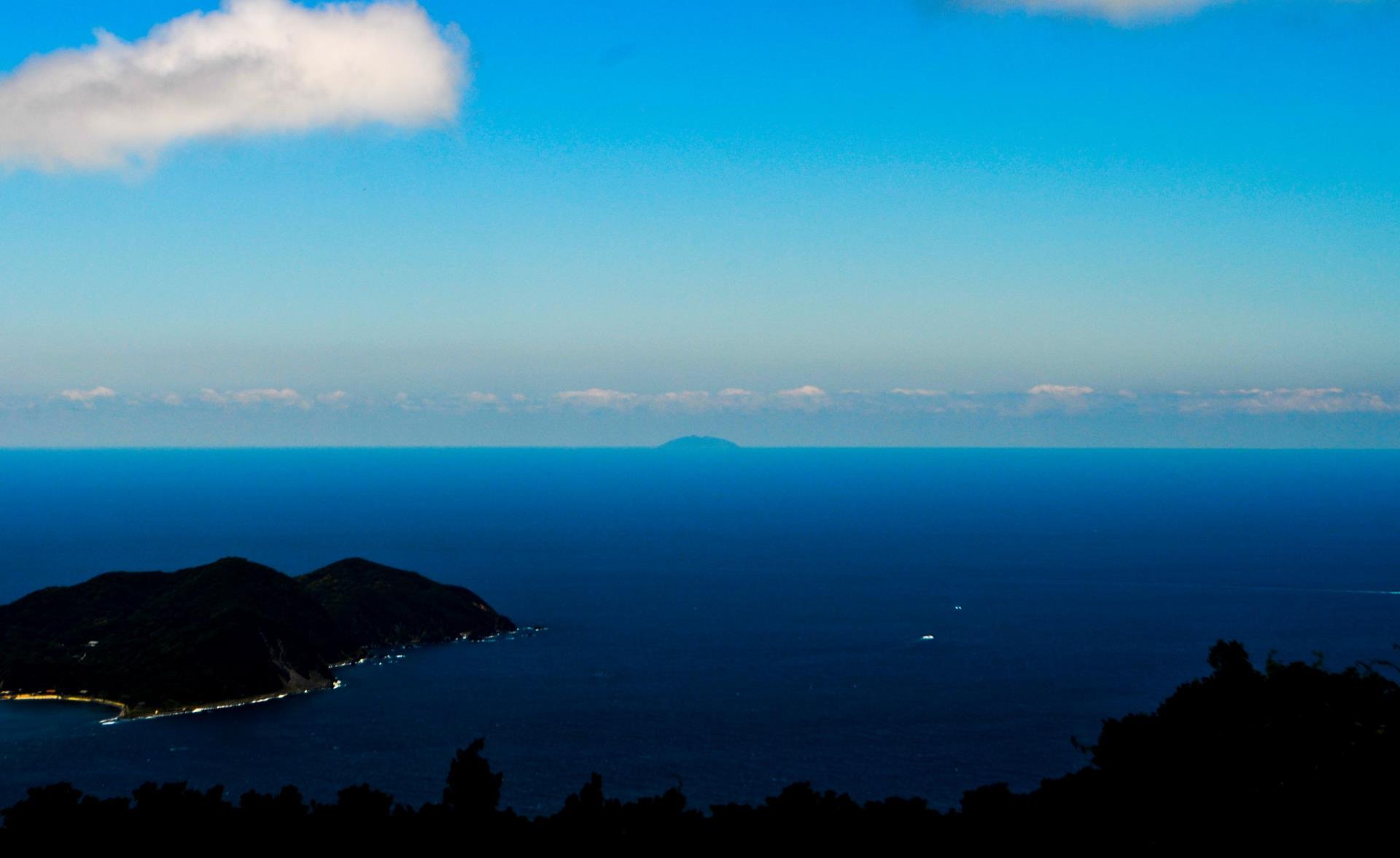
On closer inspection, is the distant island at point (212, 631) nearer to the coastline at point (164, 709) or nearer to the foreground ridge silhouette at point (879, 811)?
the coastline at point (164, 709)

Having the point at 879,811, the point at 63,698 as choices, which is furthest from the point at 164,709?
the point at 879,811

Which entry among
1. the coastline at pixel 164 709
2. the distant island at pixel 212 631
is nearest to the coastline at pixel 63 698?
the coastline at pixel 164 709

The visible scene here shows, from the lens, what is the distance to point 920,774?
92.1 meters

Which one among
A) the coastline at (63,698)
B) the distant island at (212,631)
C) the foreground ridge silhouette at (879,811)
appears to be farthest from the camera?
the distant island at (212,631)

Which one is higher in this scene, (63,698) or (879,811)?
(879,811)

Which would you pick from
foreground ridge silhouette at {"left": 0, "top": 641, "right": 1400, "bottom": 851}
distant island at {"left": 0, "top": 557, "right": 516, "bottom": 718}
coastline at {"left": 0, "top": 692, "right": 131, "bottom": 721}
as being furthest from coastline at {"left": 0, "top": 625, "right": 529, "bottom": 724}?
foreground ridge silhouette at {"left": 0, "top": 641, "right": 1400, "bottom": 851}

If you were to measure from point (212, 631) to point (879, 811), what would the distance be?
328 ft

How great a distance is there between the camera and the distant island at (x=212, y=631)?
402 feet

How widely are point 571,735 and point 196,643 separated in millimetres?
50143

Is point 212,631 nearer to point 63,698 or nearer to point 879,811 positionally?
point 63,698

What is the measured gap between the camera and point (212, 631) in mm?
130625

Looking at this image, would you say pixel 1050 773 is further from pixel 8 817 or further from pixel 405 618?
pixel 405 618

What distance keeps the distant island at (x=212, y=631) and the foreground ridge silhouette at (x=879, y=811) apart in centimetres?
7098

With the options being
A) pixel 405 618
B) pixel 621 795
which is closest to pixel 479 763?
pixel 621 795
